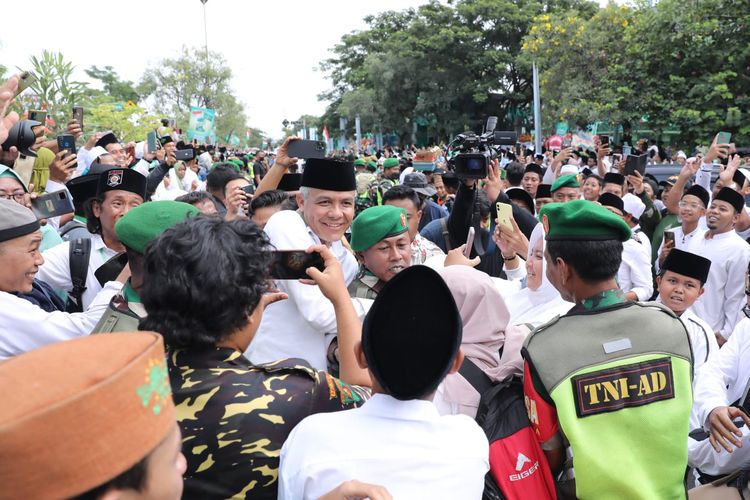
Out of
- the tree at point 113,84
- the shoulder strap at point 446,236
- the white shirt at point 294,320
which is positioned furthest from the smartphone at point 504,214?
the tree at point 113,84

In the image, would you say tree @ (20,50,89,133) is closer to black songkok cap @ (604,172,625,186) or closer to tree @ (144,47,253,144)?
black songkok cap @ (604,172,625,186)

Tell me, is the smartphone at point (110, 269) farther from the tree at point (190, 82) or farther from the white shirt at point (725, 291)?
the tree at point (190, 82)

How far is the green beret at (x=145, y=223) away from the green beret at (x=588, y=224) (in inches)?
53.4

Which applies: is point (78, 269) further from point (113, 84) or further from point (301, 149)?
point (113, 84)

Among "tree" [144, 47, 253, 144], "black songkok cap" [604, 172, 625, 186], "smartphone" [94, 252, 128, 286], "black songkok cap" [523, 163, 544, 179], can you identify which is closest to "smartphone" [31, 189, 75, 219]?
"smartphone" [94, 252, 128, 286]

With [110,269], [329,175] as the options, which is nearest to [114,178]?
[110,269]

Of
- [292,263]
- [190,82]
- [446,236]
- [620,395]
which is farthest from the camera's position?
[190,82]

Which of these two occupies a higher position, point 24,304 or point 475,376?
point 24,304

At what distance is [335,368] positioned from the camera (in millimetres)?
2885

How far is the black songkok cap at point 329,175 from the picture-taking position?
10.8 feet

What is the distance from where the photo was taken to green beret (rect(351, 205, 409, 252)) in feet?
10.8

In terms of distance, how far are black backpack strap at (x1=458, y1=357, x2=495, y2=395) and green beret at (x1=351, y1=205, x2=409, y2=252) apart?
1.06m

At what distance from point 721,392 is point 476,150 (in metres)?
3.63

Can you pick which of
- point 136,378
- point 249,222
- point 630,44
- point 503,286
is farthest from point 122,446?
point 630,44
